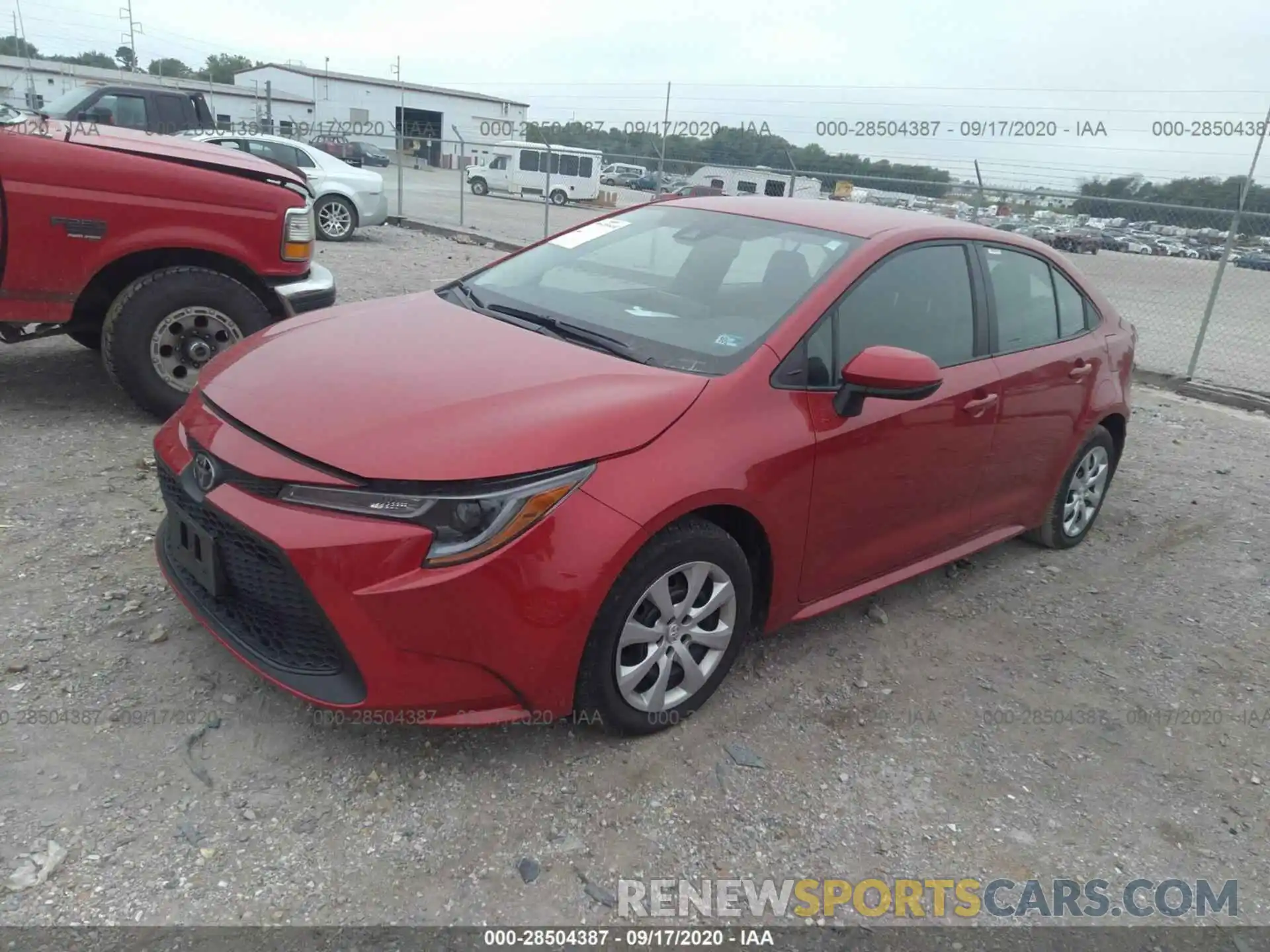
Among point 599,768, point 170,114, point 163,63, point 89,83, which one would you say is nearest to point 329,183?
point 170,114

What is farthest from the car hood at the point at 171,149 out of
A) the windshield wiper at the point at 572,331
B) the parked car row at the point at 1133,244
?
the parked car row at the point at 1133,244

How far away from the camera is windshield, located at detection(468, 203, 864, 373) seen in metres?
3.04

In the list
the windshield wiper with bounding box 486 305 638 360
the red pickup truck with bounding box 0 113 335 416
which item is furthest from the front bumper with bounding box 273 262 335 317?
the windshield wiper with bounding box 486 305 638 360

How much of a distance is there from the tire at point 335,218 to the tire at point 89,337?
8125 mm

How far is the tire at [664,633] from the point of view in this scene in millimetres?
2551

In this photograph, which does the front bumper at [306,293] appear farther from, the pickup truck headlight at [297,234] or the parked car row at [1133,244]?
the parked car row at [1133,244]

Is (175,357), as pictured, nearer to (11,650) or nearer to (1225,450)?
(11,650)

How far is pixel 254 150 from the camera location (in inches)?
510

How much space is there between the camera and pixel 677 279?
3.44 metres

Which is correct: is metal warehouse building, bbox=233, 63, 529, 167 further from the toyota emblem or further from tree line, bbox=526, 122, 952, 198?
the toyota emblem

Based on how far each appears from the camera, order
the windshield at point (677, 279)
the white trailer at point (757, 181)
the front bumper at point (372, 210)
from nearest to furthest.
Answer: the windshield at point (677, 279) → the white trailer at point (757, 181) → the front bumper at point (372, 210)

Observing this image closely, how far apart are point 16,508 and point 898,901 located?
3.69 m

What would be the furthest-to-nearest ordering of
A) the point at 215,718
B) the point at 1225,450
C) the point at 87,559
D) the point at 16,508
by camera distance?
the point at 1225,450 < the point at 16,508 < the point at 87,559 < the point at 215,718

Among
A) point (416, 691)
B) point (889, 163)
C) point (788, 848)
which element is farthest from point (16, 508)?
point (889, 163)
